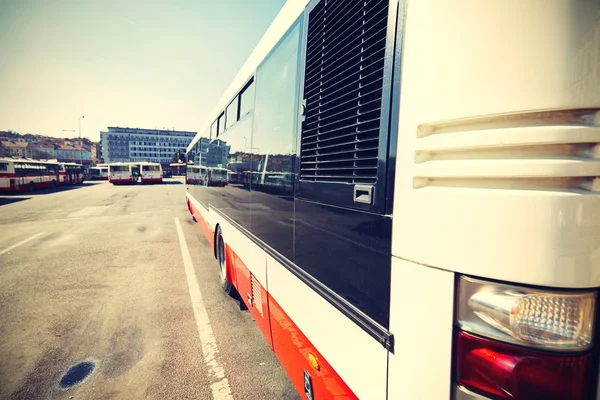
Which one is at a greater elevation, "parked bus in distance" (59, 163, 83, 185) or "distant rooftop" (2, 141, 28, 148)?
"distant rooftop" (2, 141, 28, 148)

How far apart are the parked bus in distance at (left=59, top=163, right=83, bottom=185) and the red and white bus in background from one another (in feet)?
8.70

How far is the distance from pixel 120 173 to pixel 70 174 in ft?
20.7

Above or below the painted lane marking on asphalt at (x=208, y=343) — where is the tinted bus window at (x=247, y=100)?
above

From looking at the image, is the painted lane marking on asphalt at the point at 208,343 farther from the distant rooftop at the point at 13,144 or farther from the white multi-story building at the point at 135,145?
the white multi-story building at the point at 135,145

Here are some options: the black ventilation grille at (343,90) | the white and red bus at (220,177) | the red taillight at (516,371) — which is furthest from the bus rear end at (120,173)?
the red taillight at (516,371)

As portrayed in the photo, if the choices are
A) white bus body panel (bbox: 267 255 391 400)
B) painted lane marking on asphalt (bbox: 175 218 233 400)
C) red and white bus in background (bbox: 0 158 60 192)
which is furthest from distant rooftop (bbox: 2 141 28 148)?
white bus body panel (bbox: 267 255 391 400)

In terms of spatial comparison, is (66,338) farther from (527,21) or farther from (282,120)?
(527,21)

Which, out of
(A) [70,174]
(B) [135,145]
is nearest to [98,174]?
(A) [70,174]


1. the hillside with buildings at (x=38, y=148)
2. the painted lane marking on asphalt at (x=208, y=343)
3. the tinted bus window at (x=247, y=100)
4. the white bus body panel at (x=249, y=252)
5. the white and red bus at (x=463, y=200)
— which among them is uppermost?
the hillside with buildings at (x=38, y=148)

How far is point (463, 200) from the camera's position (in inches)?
37.4

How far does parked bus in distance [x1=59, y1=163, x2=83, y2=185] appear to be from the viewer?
35.0m

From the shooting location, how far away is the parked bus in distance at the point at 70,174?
35.0m

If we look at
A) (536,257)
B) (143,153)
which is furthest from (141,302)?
(143,153)

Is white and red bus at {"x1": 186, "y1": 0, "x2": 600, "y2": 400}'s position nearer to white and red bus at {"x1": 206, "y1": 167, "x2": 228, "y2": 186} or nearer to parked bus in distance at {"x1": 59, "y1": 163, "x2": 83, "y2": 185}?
white and red bus at {"x1": 206, "y1": 167, "x2": 228, "y2": 186}
